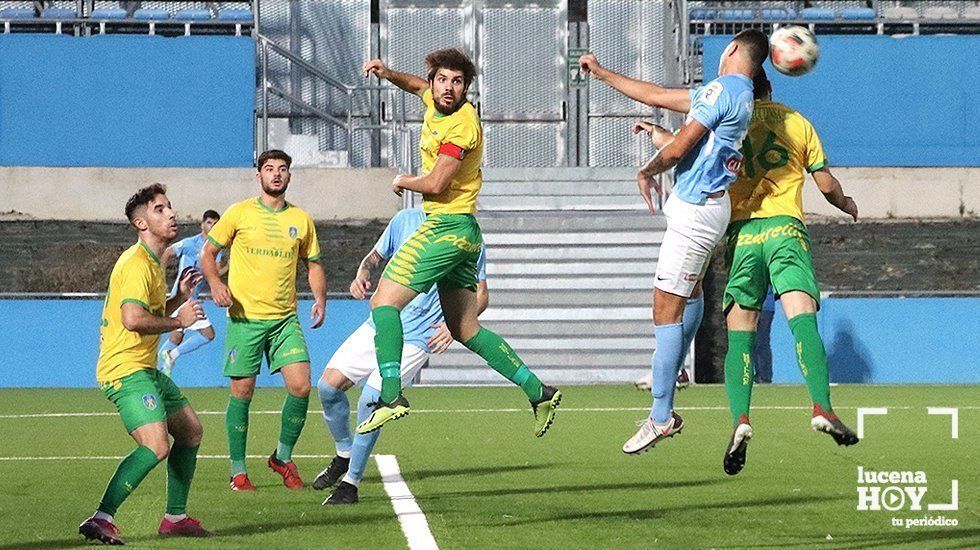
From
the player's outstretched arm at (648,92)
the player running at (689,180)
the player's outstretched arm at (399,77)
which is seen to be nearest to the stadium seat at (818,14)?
the player's outstretched arm at (399,77)

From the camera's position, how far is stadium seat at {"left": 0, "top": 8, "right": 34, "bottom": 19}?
2564cm

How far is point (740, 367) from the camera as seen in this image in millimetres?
8648

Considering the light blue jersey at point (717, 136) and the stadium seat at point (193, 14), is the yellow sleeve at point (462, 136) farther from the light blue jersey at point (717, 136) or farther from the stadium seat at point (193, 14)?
the stadium seat at point (193, 14)

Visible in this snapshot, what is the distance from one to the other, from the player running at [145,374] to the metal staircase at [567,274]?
12.8 m

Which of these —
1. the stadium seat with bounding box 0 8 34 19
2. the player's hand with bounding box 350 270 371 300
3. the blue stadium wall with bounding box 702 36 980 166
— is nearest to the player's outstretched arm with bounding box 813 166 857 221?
the player's hand with bounding box 350 270 371 300

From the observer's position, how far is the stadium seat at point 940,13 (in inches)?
1048

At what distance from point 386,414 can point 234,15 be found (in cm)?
1911

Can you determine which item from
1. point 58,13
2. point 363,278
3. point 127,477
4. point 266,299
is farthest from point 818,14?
point 127,477

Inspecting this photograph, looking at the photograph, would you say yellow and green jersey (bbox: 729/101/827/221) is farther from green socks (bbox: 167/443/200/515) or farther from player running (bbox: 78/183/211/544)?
green socks (bbox: 167/443/200/515)

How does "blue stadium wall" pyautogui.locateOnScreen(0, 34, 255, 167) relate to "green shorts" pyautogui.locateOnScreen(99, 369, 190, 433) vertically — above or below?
above

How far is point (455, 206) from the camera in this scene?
8.70m

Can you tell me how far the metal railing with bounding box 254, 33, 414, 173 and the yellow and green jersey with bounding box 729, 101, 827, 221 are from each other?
1421 centimetres

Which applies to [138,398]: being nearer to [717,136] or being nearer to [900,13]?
[717,136]

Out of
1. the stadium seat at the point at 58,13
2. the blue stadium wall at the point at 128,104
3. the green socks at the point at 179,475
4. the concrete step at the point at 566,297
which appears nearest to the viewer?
the green socks at the point at 179,475
